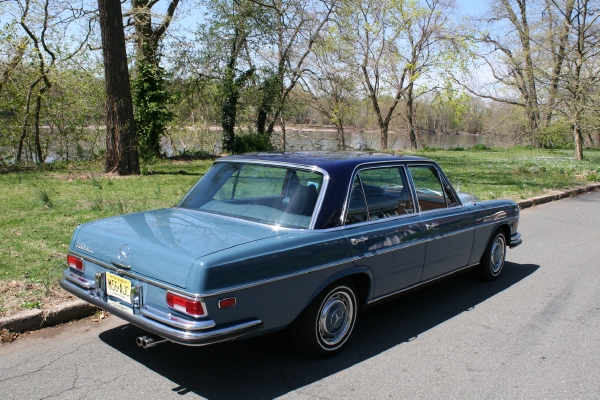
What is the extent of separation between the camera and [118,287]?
362cm

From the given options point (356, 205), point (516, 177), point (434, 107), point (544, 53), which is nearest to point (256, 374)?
point (356, 205)

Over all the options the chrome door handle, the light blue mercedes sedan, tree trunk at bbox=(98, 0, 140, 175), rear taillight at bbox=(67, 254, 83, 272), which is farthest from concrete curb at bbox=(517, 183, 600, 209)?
rear taillight at bbox=(67, 254, 83, 272)

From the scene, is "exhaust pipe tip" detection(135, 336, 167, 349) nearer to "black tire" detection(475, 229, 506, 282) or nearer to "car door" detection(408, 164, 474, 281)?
"car door" detection(408, 164, 474, 281)

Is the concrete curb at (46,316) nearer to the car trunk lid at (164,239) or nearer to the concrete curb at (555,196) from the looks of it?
the car trunk lid at (164,239)

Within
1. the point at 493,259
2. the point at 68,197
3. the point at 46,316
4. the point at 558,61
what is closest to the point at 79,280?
the point at 46,316

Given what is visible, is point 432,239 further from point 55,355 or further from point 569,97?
point 569,97

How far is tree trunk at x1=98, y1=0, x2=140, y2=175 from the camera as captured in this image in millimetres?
12164

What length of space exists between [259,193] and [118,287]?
152 centimetres

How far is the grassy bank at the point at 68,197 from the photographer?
5.02 metres

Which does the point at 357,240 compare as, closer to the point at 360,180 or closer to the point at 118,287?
the point at 360,180

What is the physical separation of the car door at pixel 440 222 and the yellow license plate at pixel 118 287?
2618 millimetres

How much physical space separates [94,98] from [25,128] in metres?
2.36

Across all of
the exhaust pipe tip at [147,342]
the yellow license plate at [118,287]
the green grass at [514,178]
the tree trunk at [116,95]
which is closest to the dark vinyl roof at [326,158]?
the yellow license plate at [118,287]

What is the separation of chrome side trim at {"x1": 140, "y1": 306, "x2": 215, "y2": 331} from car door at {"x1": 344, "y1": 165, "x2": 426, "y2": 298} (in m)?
1.34
